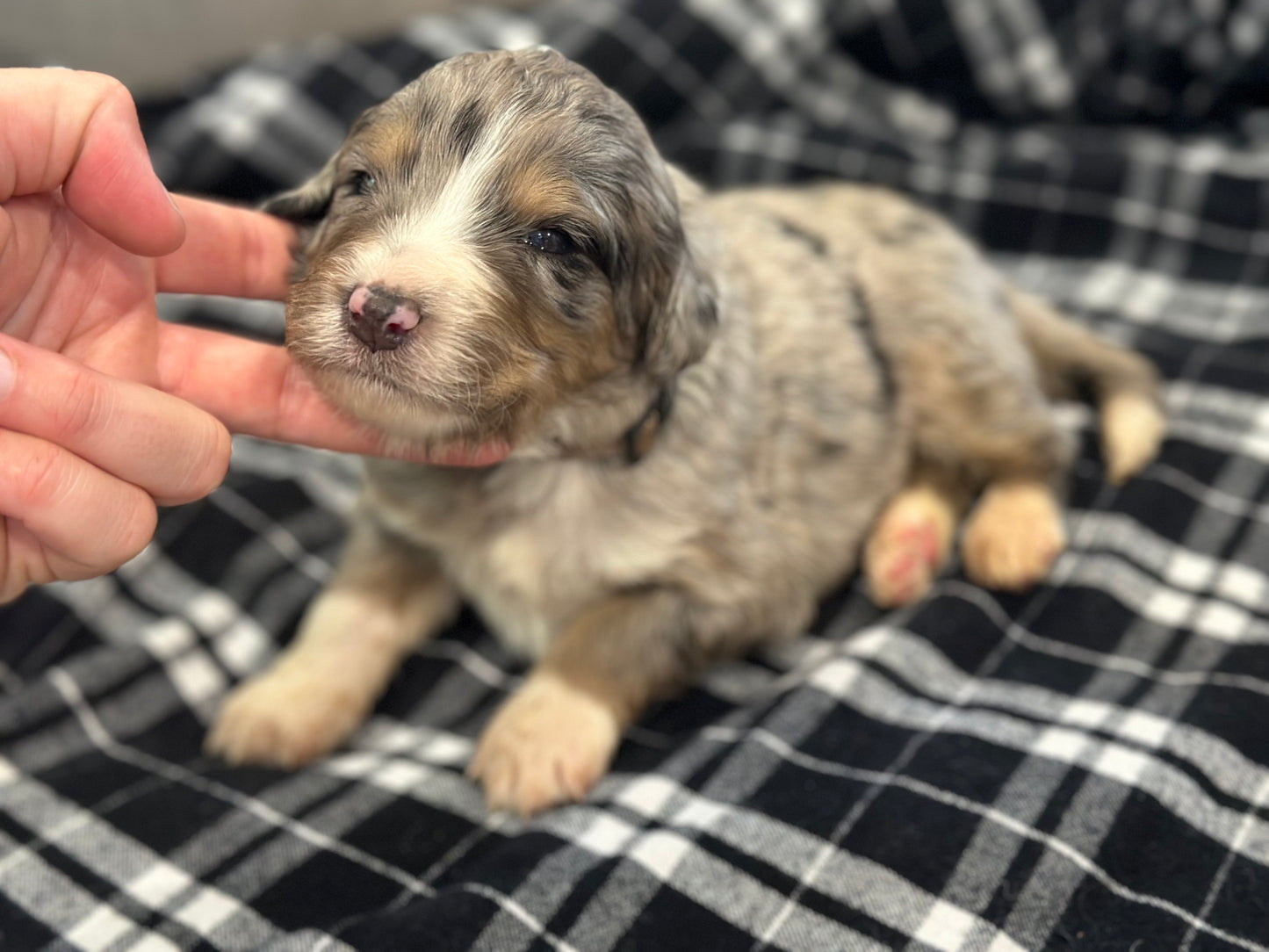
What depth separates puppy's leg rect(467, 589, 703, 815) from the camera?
266 cm

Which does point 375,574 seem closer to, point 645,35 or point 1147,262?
point 645,35

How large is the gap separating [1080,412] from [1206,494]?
67 cm

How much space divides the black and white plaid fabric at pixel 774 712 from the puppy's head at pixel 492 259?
1029mm

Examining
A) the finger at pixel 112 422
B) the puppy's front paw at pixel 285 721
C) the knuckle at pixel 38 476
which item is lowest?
the puppy's front paw at pixel 285 721

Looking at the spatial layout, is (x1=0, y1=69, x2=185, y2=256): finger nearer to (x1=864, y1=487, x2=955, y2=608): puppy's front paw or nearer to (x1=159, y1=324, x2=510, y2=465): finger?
(x1=159, y1=324, x2=510, y2=465): finger

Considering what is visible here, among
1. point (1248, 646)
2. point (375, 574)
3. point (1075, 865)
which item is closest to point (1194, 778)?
point (1075, 865)

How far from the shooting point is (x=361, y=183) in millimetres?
2350

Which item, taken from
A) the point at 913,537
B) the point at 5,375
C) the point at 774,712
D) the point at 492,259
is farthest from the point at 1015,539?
the point at 5,375

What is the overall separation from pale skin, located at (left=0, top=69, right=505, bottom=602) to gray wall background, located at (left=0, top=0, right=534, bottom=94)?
295cm

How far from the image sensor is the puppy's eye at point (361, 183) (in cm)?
230

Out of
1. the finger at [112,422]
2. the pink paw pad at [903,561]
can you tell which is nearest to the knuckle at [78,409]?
the finger at [112,422]

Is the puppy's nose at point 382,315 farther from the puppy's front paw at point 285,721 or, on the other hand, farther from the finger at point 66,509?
the puppy's front paw at point 285,721

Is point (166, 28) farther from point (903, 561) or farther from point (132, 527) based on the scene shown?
point (903, 561)

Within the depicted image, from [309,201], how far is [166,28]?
10.5ft
